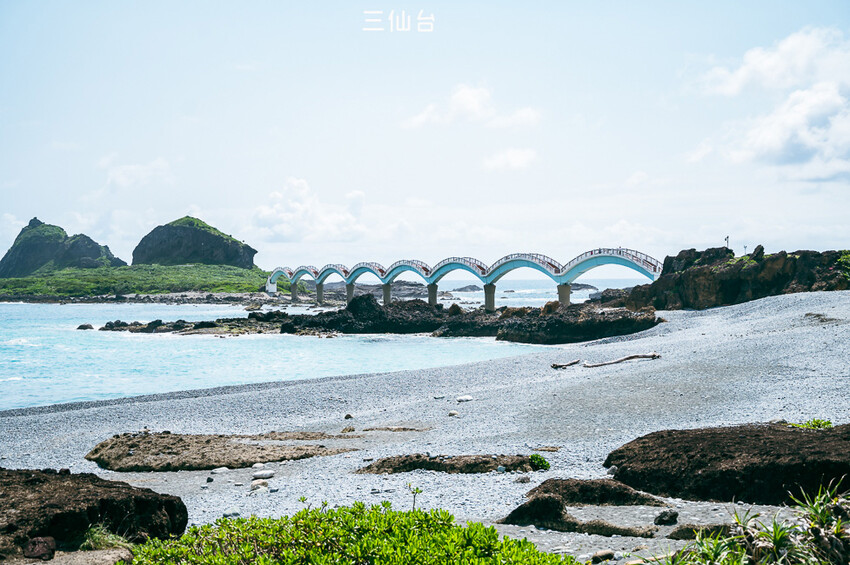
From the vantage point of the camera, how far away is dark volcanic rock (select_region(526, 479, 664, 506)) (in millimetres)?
6449

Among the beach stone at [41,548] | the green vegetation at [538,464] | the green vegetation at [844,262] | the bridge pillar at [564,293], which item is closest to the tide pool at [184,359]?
the bridge pillar at [564,293]

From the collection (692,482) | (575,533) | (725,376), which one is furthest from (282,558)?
(725,376)

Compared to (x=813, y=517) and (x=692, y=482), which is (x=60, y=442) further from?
(x=813, y=517)

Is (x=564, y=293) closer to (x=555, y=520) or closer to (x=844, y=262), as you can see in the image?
(x=844, y=262)

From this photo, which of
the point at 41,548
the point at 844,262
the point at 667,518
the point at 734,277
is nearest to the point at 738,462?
the point at 667,518

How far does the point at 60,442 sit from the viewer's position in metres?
13.7

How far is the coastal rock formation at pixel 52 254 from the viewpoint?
591ft

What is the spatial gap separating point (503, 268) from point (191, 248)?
468ft

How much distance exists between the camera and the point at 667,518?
5602mm

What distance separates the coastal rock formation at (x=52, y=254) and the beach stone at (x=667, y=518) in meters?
198

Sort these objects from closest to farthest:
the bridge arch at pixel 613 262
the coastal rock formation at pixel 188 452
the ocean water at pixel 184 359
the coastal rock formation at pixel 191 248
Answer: the coastal rock formation at pixel 188 452, the ocean water at pixel 184 359, the bridge arch at pixel 613 262, the coastal rock formation at pixel 191 248

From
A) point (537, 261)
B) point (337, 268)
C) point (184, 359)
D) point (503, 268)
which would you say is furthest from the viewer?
point (337, 268)

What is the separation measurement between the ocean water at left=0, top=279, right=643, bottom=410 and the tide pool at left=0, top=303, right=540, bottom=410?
0.13 feet

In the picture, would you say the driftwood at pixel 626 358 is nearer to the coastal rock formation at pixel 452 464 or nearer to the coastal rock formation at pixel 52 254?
the coastal rock formation at pixel 452 464
